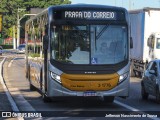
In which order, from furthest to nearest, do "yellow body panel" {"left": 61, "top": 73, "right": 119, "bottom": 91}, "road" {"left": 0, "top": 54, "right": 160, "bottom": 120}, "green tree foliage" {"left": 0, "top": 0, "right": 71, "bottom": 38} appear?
"green tree foliage" {"left": 0, "top": 0, "right": 71, "bottom": 38} → "yellow body panel" {"left": 61, "top": 73, "right": 119, "bottom": 91} → "road" {"left": 0, "top": 54, "right": 160, "bottom": 120}

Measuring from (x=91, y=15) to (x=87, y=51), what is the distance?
112 cm

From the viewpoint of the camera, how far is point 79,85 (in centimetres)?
1550

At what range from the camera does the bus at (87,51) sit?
15.5m

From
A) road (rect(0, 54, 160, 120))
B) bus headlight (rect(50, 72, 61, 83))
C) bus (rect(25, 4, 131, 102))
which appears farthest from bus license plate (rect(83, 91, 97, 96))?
bus headlight (rect(50, 72, 61, 83))

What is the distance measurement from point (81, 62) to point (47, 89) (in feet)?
4.35

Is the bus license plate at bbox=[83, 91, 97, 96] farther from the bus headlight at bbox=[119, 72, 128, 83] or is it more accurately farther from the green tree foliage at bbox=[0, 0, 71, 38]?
the green tree foliage at bbox=[0, 0, 71, 38]

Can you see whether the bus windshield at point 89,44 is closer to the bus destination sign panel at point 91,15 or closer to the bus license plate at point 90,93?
the bus destination sign panel at point 91,15

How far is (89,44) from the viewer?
51.6ft

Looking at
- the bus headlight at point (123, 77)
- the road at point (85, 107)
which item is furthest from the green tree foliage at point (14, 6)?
the bus headlight at point (123, 77)

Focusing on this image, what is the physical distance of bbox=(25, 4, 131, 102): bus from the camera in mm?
15492

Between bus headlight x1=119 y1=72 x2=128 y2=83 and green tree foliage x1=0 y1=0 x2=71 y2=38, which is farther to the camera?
green tree foliage x1=0 y1=0 x2=71 y2=38

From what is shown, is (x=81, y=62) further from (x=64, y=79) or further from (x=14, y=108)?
(x=14, y=108)

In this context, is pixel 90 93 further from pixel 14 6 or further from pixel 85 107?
pixel 14 6

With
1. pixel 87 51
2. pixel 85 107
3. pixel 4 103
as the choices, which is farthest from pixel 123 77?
pixel 4 103
